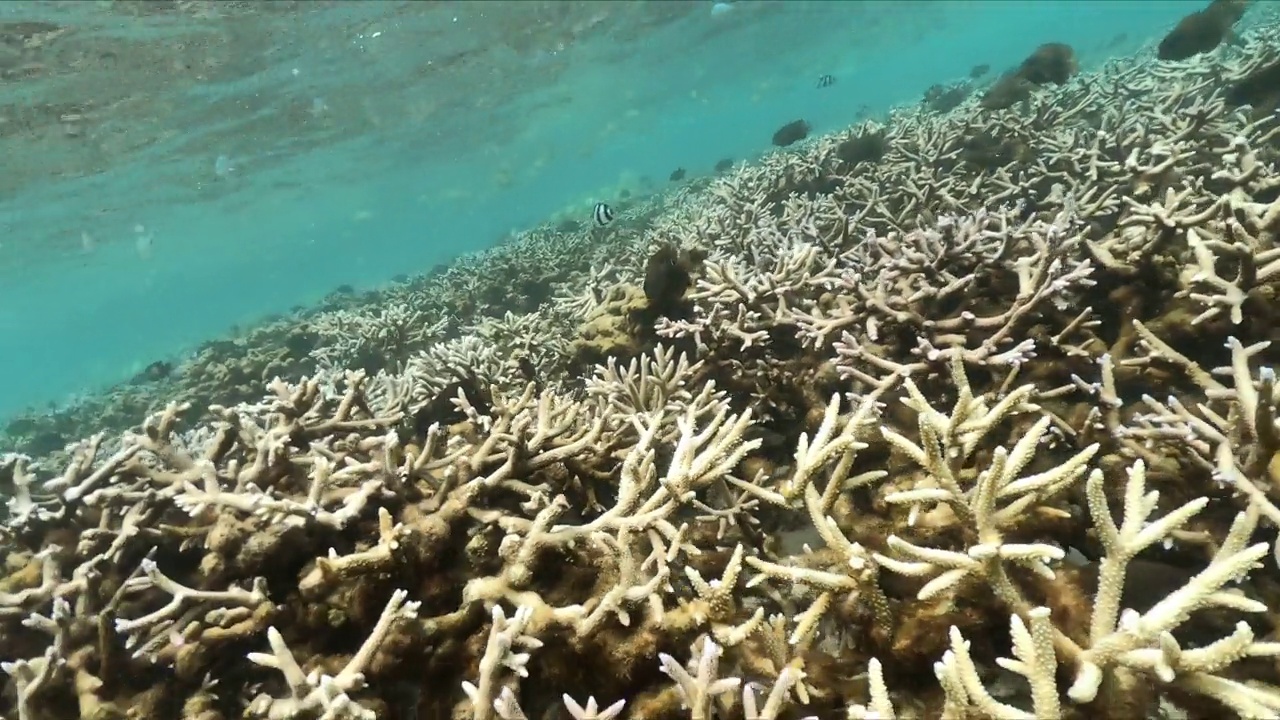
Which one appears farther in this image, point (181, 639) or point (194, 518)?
point (194, 518)

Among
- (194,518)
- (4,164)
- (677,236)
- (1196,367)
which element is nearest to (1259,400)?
(1196,367)

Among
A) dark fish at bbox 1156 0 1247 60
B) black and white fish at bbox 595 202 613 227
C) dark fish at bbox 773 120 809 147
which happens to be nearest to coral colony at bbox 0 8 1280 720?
black and white fish at bbox 595 202 613 227

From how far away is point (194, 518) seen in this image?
10.2 feet

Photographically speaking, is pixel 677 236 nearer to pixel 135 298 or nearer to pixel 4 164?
pixel 4 164

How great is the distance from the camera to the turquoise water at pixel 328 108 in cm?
1741

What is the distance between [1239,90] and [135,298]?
97.2 metres

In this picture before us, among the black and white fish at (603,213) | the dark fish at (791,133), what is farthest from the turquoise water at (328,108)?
the black and white fish at (603,213)

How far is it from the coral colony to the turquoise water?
15.1 metres

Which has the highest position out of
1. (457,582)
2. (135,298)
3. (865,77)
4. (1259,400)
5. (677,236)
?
(1259,400)

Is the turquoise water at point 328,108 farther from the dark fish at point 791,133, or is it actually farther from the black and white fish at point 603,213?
the black and white fish at point 603,213

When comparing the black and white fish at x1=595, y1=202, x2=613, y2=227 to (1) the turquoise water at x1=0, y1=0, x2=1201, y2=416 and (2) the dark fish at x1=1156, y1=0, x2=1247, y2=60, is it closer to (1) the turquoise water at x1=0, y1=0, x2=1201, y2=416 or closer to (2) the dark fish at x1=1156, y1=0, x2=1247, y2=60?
(2) the dark fish at x1=1156, y1=0, x2=1247, y2=60

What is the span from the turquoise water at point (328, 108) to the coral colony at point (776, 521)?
49.5 feet

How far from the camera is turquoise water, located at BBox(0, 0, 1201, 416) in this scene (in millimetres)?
17406

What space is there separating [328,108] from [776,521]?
27.5 meters
